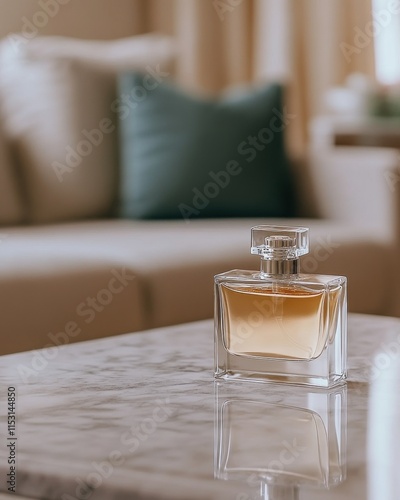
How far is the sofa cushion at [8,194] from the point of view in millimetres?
2516

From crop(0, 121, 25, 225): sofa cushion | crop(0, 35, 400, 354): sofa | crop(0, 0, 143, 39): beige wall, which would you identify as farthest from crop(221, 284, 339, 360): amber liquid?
crop(0, 0, 143, 39): beige wall

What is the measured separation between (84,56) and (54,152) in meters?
0.36

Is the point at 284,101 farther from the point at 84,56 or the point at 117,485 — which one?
the point at 117,485

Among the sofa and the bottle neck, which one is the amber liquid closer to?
the bottle neck

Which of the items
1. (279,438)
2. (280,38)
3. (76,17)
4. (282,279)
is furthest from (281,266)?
(280,38)

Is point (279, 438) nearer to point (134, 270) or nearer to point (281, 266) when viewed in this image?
point (281, 266)

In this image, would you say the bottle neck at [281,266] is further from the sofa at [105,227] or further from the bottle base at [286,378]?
the sofa at [105,227]

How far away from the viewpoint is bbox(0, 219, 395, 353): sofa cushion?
1.80m

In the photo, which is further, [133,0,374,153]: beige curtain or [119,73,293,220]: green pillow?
[133,0,374,153]: beige curtain

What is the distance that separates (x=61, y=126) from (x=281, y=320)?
180 centimetres

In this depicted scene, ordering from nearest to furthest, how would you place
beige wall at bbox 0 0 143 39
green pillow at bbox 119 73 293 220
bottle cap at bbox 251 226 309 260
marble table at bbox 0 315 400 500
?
marble table at bbox 0 315 400 500
bottle cap at bbox 251 226 309 260
green pillow at bbox 119 73 293 220
beige wall at bbox 0 0 143 39

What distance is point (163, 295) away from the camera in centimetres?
199

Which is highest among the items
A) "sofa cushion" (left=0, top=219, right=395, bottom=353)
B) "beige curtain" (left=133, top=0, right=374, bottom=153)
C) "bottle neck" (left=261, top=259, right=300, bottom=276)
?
"beige curtain" (left=133, top=0, right=374, bottom=153)

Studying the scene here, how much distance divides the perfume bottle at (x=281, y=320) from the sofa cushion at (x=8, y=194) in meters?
1.63
